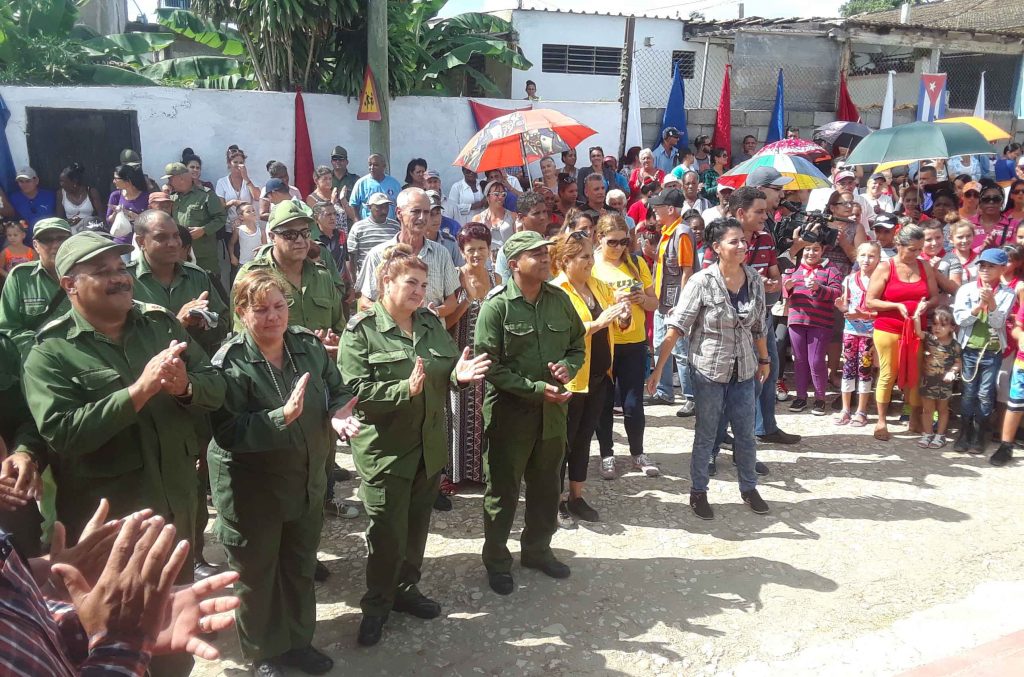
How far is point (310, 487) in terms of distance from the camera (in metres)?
3.55

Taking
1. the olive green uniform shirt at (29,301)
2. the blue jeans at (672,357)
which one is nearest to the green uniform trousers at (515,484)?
the olive green uniform shirt at (29,301)

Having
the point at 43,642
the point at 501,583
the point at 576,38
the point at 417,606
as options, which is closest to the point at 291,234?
the point at 417,606

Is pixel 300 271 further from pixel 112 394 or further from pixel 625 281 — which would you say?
pixel 625 281

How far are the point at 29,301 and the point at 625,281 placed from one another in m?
3.61

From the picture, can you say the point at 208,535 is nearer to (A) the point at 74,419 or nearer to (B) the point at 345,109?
(A) the point at 74,419

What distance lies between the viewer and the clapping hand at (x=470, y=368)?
154 inches

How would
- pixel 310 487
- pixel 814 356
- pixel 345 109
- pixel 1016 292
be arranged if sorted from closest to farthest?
pixel 310 487, pixel 1016 292, pixel 814 356, pixel 345 109

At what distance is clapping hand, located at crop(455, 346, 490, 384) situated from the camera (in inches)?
154

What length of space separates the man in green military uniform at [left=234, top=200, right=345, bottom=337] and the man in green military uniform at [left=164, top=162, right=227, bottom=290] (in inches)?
143

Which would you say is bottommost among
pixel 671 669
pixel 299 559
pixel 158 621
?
pixel 671 669

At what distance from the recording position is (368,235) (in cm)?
659

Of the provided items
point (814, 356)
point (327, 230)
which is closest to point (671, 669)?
point (814, 356)

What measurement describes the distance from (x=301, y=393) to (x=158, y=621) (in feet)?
4.78

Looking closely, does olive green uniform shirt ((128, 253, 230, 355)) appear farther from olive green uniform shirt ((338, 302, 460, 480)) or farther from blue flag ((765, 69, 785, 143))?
blue flag ((765, 69, 785, 143))
